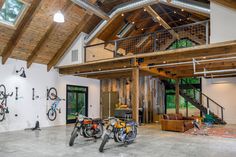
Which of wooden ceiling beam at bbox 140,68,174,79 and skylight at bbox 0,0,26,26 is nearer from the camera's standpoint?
skylight at bbox 0,0,26,26

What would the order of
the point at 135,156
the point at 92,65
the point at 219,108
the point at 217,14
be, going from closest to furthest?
1. the point at 135,156
2. the point at 217,14
3. the point at 92,65
4. the point at 219,108

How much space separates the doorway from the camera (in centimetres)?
1243

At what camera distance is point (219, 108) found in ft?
44.5

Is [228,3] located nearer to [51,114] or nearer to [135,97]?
[135,97]

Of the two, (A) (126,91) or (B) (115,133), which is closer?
(B) (115,133)

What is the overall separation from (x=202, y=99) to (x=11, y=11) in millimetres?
12150

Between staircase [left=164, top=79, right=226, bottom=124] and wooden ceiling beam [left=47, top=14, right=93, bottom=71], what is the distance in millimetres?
7860

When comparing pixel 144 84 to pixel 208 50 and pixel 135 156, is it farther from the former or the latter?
pixel 135 156

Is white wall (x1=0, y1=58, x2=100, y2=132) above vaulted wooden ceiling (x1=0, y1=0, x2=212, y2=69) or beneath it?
beneath

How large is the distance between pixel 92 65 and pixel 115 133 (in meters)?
5.05

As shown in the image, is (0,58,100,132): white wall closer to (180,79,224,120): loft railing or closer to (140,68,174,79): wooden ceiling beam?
(140,68,174,79): wooden ceiling beam

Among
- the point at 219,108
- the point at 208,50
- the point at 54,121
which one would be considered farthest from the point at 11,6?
the point at 219,108

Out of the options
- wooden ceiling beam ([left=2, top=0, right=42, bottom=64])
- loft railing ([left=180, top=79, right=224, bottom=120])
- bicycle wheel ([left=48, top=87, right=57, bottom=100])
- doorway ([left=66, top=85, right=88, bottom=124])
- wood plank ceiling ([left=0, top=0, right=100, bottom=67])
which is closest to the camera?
wooden ceiling beam ([left=2, top=0, right=42, bottom=64])

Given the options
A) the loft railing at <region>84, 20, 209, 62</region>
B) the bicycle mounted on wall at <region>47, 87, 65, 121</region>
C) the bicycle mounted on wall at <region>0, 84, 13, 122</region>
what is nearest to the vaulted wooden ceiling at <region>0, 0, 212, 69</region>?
the loft railing at <region>84, 20, 209, 62</region>
